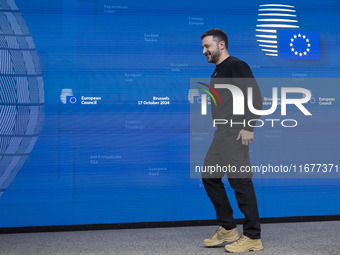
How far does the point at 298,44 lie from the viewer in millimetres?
3115

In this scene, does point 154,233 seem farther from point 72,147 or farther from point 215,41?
point 215,41

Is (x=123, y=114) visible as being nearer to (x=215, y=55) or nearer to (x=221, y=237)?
(x=215, y=55)

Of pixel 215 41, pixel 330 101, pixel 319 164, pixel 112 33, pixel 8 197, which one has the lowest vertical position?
pixel 8 197

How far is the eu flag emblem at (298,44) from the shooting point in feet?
10.2

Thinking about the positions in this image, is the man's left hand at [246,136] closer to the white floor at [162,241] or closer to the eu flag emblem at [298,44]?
the white floor at [162,241]

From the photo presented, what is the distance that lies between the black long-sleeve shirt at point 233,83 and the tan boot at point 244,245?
661 mm

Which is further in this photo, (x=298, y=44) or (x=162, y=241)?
(x=298, y=44)

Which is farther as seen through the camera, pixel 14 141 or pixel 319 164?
pixel 319 164

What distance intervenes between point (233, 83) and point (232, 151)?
417 millimetres

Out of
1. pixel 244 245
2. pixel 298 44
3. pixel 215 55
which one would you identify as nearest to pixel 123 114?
pixel 215 55

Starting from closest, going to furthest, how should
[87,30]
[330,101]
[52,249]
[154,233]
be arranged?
[52,249] → [154,233] → [87,30] → [330,101]

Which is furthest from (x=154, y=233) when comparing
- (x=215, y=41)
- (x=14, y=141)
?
(x=215, y=41)

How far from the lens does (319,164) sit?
3.12m

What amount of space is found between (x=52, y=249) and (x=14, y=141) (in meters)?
0.93
